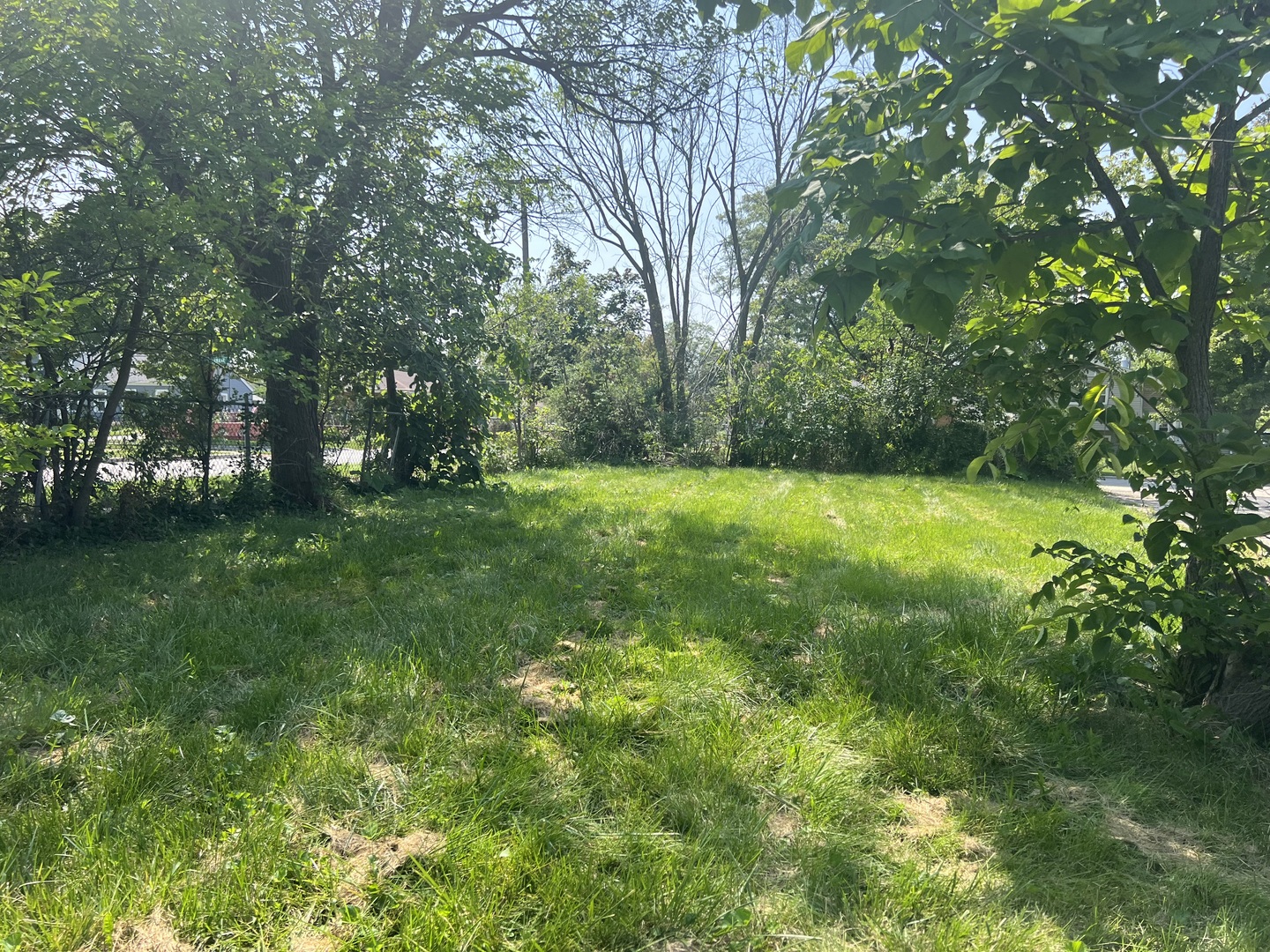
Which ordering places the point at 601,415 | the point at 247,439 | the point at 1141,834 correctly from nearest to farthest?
the point at 1141,834
the point at 247,439
the point at 601,415

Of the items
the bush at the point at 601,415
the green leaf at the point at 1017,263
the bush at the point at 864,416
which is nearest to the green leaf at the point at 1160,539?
the green leaf at the point at 1017,263

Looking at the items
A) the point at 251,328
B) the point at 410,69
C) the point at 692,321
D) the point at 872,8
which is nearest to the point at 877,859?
the point at 872,8

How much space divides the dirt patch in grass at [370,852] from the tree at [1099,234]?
2.00 m

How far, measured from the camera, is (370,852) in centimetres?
179

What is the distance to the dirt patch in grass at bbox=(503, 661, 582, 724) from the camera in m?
2.62

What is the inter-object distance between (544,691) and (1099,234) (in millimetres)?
2894

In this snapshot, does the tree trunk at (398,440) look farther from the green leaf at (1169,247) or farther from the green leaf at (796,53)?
the green leaf at (1169,247)

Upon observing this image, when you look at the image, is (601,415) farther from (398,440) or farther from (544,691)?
(544,691)

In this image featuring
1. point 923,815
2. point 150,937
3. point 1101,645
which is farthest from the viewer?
point 1101,645

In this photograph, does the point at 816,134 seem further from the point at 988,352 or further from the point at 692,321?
the point at 692,321

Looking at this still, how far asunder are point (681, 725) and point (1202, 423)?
2.12 m

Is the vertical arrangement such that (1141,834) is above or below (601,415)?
below

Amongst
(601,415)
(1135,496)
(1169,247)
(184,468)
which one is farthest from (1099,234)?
(601,415)

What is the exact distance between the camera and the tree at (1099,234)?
186cm
